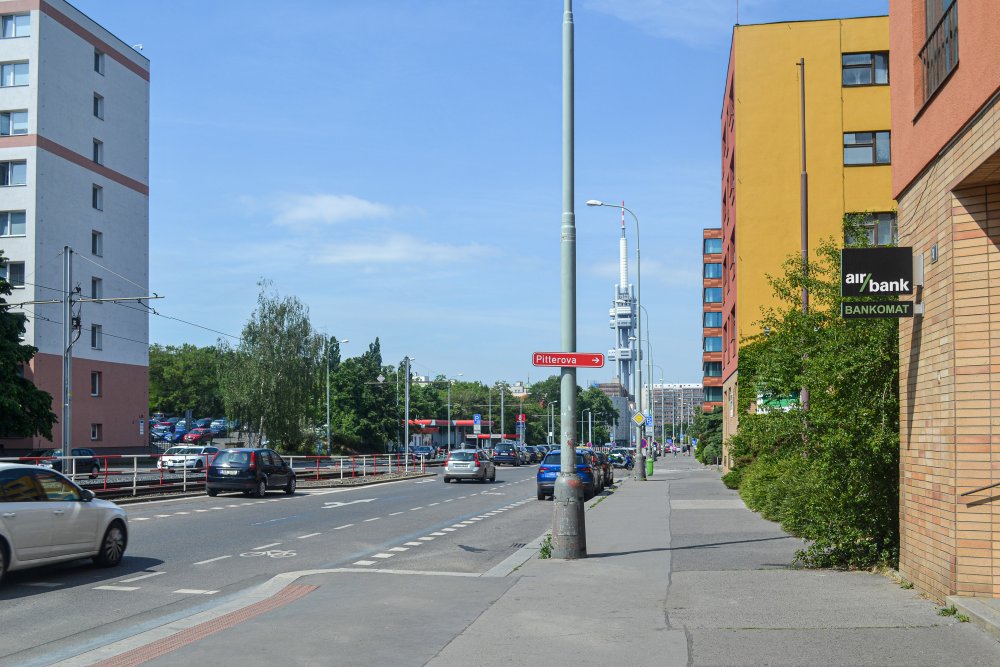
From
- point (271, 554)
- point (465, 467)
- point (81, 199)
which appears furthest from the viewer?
point (81, 199)

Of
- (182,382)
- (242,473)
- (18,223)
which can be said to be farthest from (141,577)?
(182,382)

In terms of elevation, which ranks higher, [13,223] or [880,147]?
[880,147]

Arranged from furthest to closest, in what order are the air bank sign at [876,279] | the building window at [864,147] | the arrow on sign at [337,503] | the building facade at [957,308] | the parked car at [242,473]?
1. the building window at [864,147]
2. the parked car at [242,473]
3. the arrow on sign at [337,503]
4. the air bank sign at [876,279]
5. the building facade at [957,308]

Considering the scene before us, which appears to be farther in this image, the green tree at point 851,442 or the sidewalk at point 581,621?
the green tree at point 851,442

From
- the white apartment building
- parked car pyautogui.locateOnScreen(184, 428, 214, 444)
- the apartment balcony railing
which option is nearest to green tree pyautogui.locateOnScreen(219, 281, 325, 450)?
the white apartment building

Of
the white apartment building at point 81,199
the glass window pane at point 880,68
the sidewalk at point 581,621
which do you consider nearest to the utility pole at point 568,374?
the sidewalk at point 581,621

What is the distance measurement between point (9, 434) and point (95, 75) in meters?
24.5

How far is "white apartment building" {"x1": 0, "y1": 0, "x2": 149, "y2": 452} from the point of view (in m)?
50.3

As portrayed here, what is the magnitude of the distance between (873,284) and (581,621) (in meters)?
4.46

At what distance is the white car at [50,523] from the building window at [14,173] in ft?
141

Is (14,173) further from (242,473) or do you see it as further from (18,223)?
(242,473)

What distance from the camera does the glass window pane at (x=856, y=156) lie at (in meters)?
37.8

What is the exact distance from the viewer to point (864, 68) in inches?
1508

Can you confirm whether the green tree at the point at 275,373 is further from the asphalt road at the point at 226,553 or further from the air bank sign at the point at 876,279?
the air bank sign at the point at 876,279
